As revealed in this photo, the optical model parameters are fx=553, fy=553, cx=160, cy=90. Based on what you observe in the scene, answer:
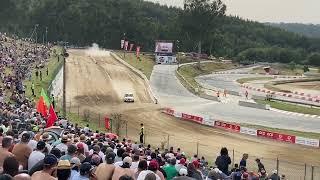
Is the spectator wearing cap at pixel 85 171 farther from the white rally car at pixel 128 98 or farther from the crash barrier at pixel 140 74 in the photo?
the crash barrier at pixel 140 74

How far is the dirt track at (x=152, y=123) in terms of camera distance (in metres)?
37.2

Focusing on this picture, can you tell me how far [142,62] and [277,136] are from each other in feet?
206

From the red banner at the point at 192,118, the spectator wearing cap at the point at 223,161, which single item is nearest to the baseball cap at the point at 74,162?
the spectator wearing cap at the point at 223,161

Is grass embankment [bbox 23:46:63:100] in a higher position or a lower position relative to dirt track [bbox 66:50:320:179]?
higher

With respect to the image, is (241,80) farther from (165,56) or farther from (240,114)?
(240,114)

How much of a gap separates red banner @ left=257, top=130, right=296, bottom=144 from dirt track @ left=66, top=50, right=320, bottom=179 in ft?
2.71

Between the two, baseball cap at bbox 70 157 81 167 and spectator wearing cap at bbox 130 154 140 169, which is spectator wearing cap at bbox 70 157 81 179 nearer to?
baseball cap at bbox 70 157 81 167

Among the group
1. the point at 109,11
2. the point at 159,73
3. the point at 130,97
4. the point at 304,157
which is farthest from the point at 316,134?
the point at 109,11

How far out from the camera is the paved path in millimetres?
50572

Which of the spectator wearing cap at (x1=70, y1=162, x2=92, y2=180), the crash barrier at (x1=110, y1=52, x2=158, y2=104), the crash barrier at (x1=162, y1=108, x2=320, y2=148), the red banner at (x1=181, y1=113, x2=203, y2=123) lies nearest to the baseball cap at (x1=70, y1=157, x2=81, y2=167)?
the spectator wearing cap at (x1=70, y1=162, x2=92, y2=180)

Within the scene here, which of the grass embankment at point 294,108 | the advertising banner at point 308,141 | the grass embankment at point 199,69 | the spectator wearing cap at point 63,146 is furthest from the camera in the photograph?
the grass embankment at point 199,69

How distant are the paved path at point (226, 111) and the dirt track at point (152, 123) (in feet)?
9.53

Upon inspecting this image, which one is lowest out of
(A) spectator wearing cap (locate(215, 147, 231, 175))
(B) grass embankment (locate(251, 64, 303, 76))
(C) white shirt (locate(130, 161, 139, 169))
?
(B) grass embankment (locate(251, 64, 303, 76))

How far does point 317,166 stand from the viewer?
110 ft
